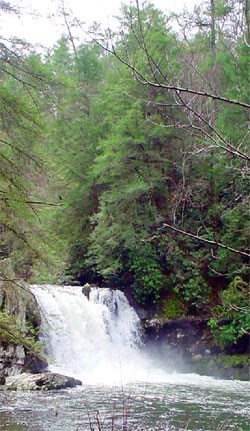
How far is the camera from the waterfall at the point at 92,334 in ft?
41.8

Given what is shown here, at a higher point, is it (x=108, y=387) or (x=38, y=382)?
(x=38, y=382)

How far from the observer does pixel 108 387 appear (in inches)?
422

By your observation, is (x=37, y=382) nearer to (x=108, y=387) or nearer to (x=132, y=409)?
(x=108, y=387)

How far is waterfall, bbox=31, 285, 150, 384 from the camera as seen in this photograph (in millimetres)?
12750

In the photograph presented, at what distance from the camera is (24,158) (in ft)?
18.6

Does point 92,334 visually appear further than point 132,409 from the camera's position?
Yes

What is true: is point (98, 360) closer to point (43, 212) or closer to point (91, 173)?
point (91, 173)

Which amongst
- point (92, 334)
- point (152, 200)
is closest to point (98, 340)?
point (92, 334)

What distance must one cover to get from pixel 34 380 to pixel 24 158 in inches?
230

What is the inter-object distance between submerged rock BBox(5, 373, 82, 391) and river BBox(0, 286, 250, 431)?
0.30 m

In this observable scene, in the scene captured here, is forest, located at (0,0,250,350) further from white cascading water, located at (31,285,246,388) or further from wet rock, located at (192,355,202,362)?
wet rock, located at (192,355,202,362)

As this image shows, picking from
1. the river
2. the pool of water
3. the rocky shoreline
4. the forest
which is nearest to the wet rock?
the river

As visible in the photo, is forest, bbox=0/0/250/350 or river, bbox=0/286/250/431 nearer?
river, bbox=0/286/250/431

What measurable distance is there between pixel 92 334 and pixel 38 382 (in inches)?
157
